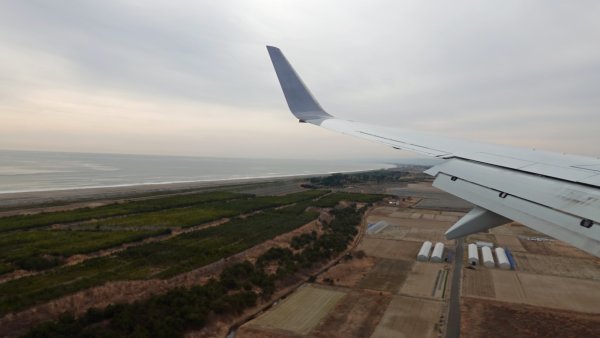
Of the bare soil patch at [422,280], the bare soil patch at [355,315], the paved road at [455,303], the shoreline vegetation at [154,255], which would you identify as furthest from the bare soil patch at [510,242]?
the bare soil patch at [355,315]

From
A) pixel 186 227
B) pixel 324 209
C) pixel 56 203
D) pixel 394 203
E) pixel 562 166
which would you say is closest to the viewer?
pixel 562 166

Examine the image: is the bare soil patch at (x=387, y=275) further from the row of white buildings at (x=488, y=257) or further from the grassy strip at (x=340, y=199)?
the grassy strip at (x=340, y=199)

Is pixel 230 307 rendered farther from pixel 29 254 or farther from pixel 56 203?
pixel 56 203

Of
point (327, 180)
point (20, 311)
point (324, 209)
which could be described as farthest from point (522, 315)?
point (327, 180)

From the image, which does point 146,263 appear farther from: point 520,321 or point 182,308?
point 520,321

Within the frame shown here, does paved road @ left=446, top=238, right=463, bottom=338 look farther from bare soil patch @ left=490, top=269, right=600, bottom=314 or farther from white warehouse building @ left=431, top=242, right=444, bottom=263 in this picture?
bare soil patch @ left=490, top=269, right=600, bottom=314

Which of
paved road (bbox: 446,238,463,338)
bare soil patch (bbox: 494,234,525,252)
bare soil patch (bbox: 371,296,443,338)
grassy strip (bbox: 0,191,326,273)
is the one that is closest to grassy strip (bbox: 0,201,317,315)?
grassy strip (bbox: 0,191,326,273)
